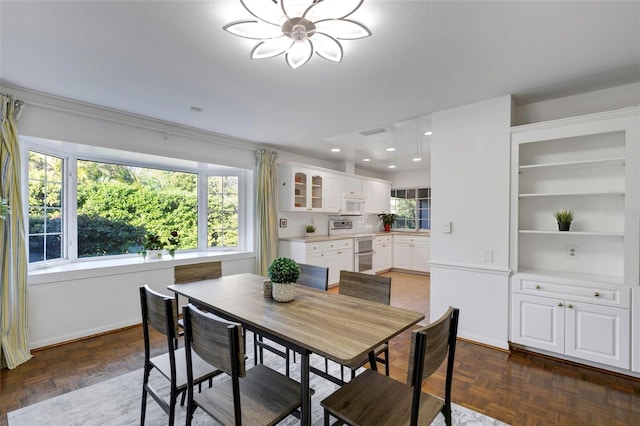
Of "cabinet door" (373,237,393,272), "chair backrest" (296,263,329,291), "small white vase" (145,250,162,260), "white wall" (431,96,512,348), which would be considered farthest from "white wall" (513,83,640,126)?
"small white vase" (145,250,162,260)

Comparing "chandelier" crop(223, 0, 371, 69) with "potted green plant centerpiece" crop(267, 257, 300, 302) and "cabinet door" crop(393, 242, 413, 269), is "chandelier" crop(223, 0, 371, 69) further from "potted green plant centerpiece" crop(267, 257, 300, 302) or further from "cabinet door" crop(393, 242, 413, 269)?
"cabinet door" crop(393, 242, 413, 269)

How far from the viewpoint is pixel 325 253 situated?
16.5ft

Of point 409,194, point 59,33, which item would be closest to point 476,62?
point 59,33

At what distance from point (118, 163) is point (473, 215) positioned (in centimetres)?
429

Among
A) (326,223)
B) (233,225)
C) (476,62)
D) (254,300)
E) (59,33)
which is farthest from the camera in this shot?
(326,223)

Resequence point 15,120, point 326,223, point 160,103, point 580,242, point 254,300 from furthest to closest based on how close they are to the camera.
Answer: point 326,223
point 160,103
point 580,242
point 15,120
point 254,300

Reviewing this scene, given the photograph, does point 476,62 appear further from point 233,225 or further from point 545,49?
point 233,225

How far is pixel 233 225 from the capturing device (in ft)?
15.6

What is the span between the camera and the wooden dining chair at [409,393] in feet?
3.55

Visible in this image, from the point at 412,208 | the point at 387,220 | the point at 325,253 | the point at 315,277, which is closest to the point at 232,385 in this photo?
the point at 315,277

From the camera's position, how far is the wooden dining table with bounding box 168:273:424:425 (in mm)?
1314

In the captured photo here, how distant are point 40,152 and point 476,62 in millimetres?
4158

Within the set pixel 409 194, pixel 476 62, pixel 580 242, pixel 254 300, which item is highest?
pixel 476 62

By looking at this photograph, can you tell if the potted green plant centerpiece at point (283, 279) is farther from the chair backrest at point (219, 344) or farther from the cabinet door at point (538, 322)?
the cabinet door at point (538, 322)
